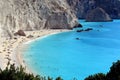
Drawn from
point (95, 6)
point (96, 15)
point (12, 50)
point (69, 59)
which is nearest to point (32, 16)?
point (12, 50)

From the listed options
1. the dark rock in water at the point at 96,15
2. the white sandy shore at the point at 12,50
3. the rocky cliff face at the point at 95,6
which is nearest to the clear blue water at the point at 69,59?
the white sandy shore at the point at 12,50

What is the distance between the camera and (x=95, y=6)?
153m

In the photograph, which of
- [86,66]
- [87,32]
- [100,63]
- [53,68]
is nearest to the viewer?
[53,68]

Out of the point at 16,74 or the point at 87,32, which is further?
the point at 87,32

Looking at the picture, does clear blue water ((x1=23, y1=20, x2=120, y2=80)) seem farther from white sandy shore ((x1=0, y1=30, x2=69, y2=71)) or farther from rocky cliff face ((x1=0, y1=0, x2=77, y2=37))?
rocky cliff face ((x1=0, y1=0, x2=77, y2=37))

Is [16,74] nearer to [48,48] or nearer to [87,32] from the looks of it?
[48,48]

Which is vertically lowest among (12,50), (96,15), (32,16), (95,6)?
(96,15)

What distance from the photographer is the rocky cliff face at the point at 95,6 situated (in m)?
152

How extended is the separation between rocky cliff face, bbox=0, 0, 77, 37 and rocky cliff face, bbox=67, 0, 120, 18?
166 ft

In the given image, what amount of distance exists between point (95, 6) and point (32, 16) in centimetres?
7301

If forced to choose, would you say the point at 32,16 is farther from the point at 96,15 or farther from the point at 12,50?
the point at 96,15

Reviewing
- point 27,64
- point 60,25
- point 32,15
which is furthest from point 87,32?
point 27,64

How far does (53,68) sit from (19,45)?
62.7 feet

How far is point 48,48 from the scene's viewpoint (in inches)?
2328
